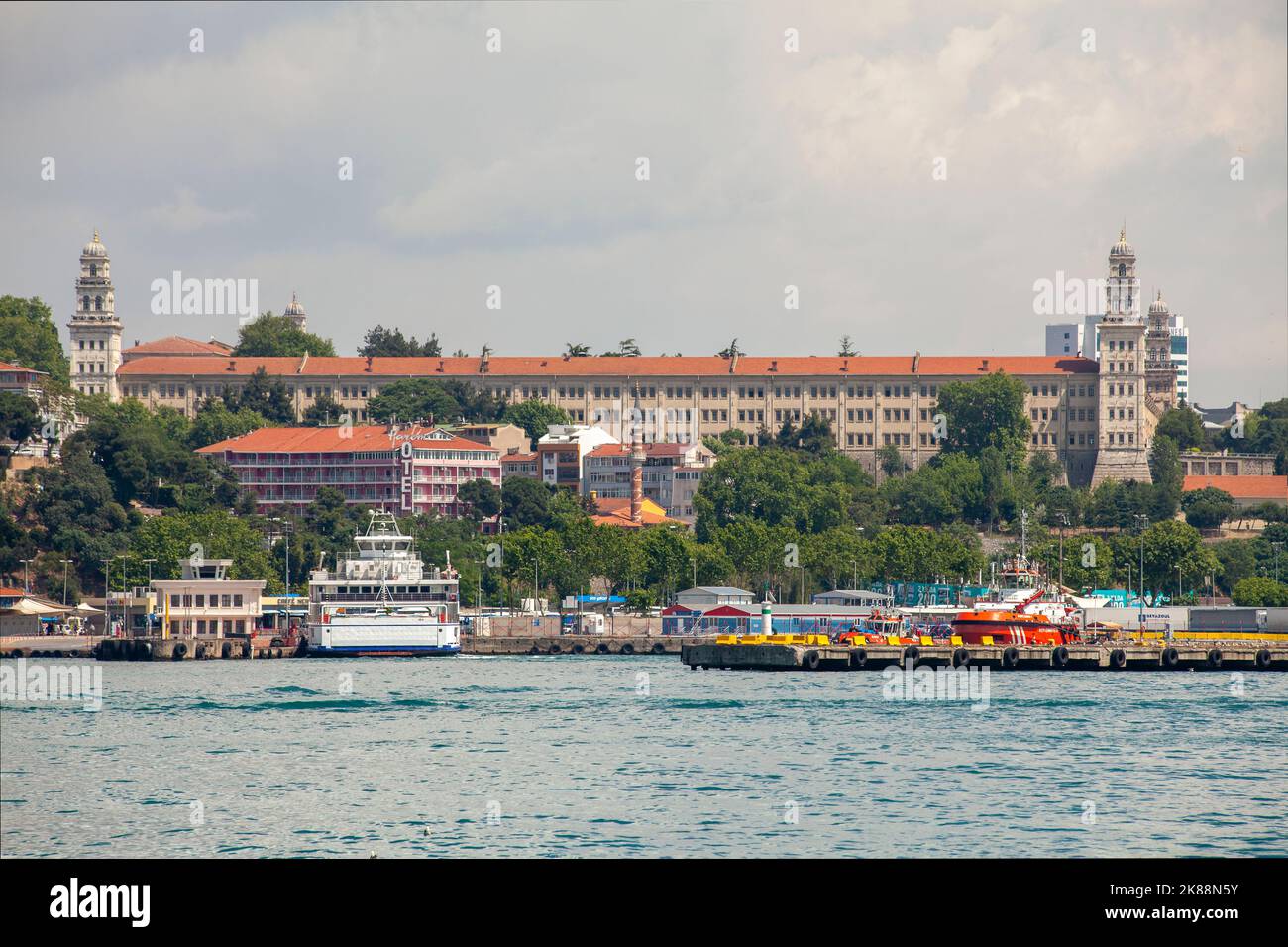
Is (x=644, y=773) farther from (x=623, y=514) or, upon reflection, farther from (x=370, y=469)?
(x=370, y=469)

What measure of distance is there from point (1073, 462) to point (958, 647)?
100 m

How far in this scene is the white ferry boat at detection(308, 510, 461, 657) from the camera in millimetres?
86938

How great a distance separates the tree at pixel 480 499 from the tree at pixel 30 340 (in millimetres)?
48555

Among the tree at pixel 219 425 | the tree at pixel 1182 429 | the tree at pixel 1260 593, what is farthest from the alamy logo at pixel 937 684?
the tree at pixel 1182 429

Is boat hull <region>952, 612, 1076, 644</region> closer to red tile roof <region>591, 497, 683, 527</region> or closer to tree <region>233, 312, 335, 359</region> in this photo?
red tile roof <region>591, 497, 683, 527</region>

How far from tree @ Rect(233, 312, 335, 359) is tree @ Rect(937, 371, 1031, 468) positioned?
6710 cm

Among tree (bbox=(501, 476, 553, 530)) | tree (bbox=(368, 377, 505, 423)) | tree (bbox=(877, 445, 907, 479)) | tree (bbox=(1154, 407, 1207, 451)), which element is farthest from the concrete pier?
tree (bbox=(1154, 407, 1207, 451))

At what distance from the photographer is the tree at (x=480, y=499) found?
142 metres

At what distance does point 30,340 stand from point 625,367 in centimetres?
5630

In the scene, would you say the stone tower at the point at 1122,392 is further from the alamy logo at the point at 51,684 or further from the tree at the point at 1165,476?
the alamy logo at the point at 51,684

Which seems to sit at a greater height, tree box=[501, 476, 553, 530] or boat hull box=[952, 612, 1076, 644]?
tree box=[501, 476, 553, 530]
